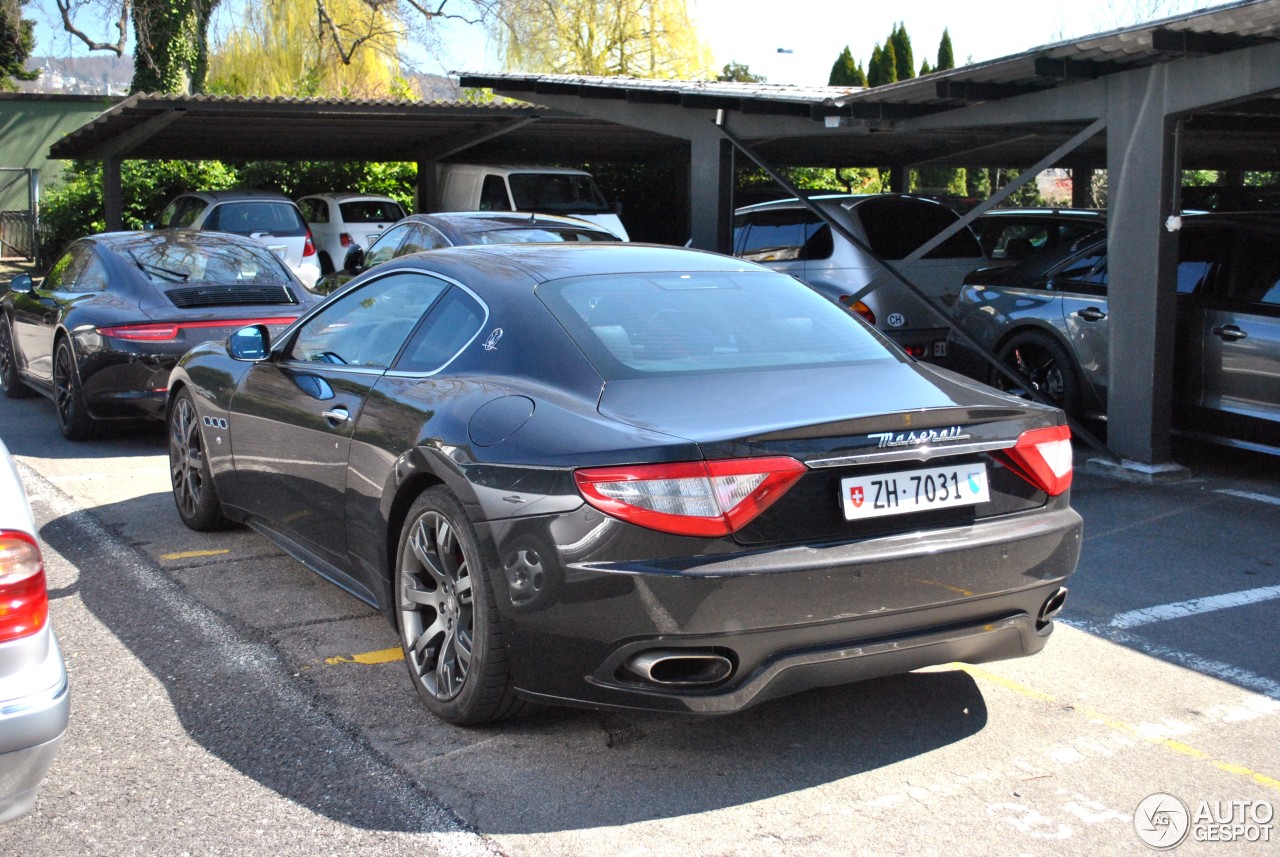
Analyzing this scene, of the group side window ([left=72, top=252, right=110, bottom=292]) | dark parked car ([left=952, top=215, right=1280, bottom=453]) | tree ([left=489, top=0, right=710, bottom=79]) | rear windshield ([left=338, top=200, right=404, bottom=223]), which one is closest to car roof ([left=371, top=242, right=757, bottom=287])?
dark parked car ([left=952, top=215, right=1280, bottom=453])

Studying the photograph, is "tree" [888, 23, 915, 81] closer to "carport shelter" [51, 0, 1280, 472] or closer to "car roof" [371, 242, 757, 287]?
"carport shelter" [51, 0, 1280, 472]

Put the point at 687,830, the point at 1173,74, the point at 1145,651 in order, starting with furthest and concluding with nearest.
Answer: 1. the point at 1173,74
2. the point at 1145,651
3. the point at 687,830

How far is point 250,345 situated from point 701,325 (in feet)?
7.29

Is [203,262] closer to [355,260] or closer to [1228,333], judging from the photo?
[355,260]

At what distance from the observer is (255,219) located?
18.1 m

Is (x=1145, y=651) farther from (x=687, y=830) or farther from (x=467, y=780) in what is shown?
(x=467, y=780)

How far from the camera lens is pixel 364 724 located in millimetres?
4012

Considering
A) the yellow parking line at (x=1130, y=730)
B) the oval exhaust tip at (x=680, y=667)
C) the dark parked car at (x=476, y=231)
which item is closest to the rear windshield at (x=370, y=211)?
the dark parked car at (x=476, y=231)

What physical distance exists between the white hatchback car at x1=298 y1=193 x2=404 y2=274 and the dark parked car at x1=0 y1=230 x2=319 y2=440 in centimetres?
1027

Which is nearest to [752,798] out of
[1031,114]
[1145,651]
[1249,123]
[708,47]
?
[1145,651]

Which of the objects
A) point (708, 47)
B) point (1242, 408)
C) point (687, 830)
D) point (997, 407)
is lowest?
point (687, 830)

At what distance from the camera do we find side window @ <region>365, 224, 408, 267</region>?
11.4 meters

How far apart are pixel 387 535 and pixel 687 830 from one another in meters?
1.50

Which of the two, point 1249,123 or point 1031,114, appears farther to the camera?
point 1249,123
